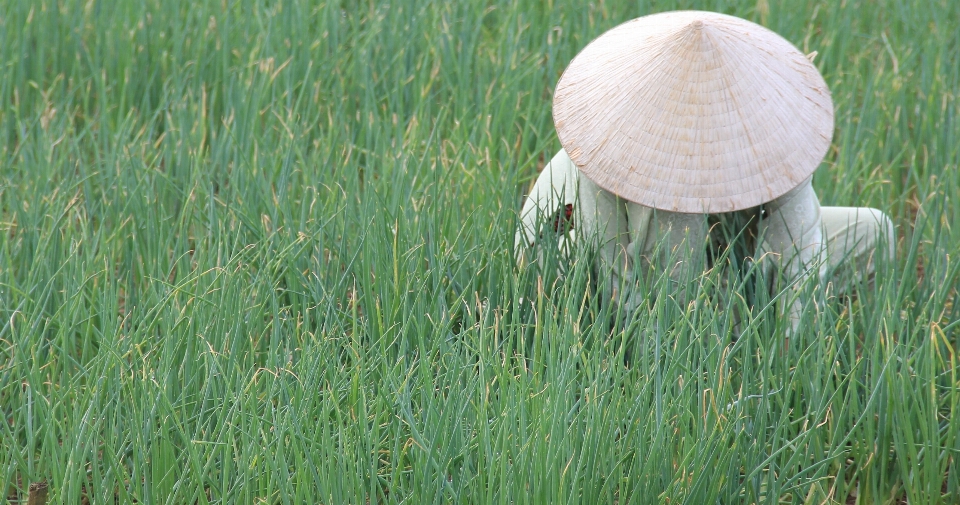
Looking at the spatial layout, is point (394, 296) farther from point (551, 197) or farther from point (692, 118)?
point (692, 118)

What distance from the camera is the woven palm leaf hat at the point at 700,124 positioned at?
4.92 ft

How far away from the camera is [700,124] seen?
1508 mm

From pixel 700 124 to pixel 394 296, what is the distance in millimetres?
635

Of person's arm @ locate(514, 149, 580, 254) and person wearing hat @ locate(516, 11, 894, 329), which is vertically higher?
person wearing hat @ locate(516, 11, 894, 329)

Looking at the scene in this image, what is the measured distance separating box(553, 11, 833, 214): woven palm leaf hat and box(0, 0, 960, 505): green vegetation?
0.64ft

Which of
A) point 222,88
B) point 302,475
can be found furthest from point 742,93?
point 222,88

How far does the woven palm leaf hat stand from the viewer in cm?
150

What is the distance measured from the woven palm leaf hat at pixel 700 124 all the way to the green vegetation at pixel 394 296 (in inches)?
7.6

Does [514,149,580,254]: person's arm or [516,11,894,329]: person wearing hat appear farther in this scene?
[514,149,580,254]: person's arm

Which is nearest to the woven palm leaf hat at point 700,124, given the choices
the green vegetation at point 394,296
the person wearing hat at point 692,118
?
the person wearing hat at point 692,118

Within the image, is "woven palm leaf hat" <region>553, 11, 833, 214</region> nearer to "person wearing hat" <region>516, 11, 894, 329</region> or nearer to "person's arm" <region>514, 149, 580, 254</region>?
"person wearing hat" <region>516, 11, 894, 329</region>

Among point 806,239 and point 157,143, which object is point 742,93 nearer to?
point 806,239

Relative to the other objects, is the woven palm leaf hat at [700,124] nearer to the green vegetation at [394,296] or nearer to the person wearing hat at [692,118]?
the person wearing hat at [692,118]

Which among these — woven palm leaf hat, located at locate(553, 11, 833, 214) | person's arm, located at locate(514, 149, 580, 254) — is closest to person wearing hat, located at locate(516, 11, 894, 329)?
woven palm leaf hat, located at locate(553, 11, 833, 214)
